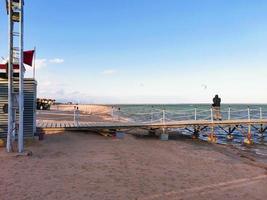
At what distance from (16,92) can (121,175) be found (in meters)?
6.17

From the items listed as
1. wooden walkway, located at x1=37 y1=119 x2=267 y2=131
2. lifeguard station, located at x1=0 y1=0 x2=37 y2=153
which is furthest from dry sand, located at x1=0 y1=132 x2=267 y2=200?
wooden walkway, located at x1=37 y1=119 x2=267 y2=131

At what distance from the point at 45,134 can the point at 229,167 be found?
941cm

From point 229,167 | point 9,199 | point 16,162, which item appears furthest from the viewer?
point 229,167

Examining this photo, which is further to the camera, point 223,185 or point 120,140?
point 120,140

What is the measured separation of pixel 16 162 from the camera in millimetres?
10648

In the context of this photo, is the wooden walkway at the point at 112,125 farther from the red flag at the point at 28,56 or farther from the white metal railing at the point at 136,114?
the red flag at the point at 28,56

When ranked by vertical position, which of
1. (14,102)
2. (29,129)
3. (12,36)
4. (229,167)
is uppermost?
(12,36)

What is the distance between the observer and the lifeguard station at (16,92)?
12.1m

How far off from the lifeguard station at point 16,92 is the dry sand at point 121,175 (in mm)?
983

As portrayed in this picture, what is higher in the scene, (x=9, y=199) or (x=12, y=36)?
(x=12, y=36)

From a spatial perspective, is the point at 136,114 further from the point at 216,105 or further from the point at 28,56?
the point at 28,56

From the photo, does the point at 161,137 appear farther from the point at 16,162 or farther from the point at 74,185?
the point at 74,185

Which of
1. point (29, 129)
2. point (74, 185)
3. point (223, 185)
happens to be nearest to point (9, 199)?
point (74, 185)

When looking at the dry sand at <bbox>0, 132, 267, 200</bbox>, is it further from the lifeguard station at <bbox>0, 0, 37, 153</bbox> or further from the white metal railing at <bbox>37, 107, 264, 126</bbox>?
the white metal railing at <bbox>37, 107, 264, 126</bbox>
